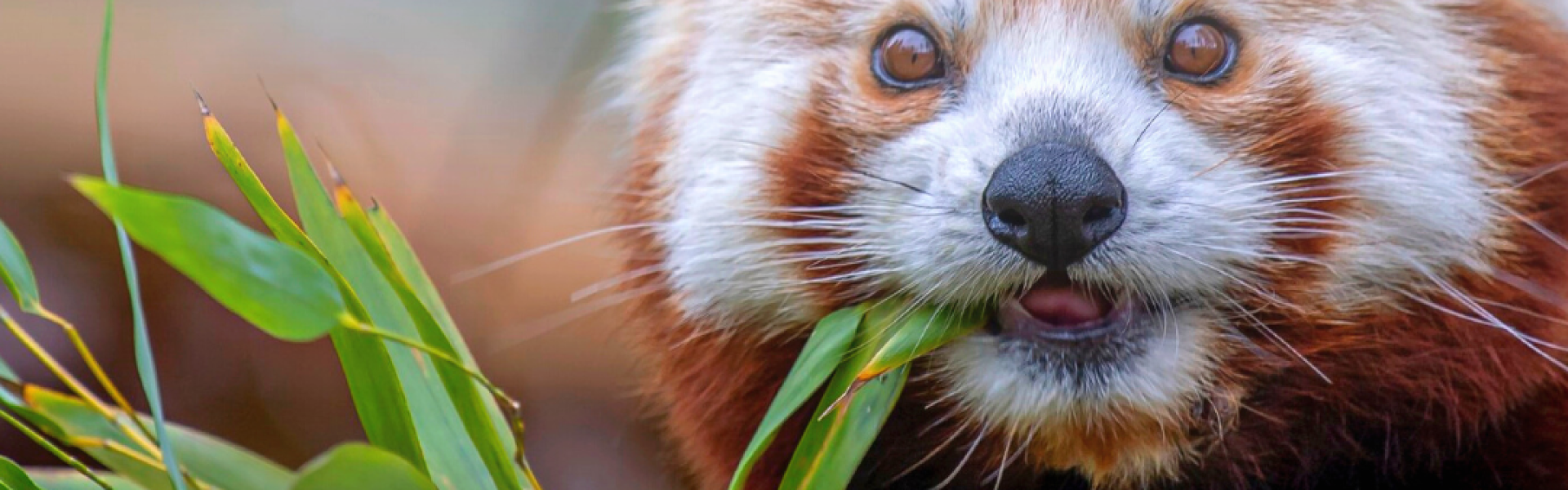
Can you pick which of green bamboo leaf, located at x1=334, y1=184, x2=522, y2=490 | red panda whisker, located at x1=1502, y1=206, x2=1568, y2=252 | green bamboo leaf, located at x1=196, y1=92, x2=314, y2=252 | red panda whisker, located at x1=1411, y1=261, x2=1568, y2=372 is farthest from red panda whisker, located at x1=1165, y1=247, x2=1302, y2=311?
green bamboo leaf, located at x1=196, y1=92, x2=314, y2=252

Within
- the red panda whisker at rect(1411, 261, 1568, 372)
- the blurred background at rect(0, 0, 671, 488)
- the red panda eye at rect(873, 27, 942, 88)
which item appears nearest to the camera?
the red panda whisker at rect(1411, 261, 1568, 372)

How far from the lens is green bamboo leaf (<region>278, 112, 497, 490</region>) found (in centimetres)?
123

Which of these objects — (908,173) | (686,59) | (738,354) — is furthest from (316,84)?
(908,173)

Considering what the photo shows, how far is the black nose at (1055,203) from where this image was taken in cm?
122

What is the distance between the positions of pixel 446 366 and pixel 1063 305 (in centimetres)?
56

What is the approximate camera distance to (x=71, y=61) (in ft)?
11.2

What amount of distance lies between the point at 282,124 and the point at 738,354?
551 mm

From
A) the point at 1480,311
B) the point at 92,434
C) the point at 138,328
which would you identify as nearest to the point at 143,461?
the point at 92,434

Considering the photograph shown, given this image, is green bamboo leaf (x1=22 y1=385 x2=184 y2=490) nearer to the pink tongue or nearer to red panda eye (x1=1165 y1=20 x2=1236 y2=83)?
the pink tongue

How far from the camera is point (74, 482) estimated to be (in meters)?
1.39

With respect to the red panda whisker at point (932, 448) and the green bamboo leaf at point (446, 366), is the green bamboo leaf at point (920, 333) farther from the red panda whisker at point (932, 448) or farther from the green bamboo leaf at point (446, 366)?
the green bamboo leaf at point (446, 366)

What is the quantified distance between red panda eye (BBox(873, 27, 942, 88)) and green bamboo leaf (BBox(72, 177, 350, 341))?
0.67 m

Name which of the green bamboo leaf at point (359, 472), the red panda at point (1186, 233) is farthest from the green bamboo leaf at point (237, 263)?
the red panda at point (1186, 233)

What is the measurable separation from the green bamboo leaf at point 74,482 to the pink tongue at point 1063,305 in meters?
0.86
